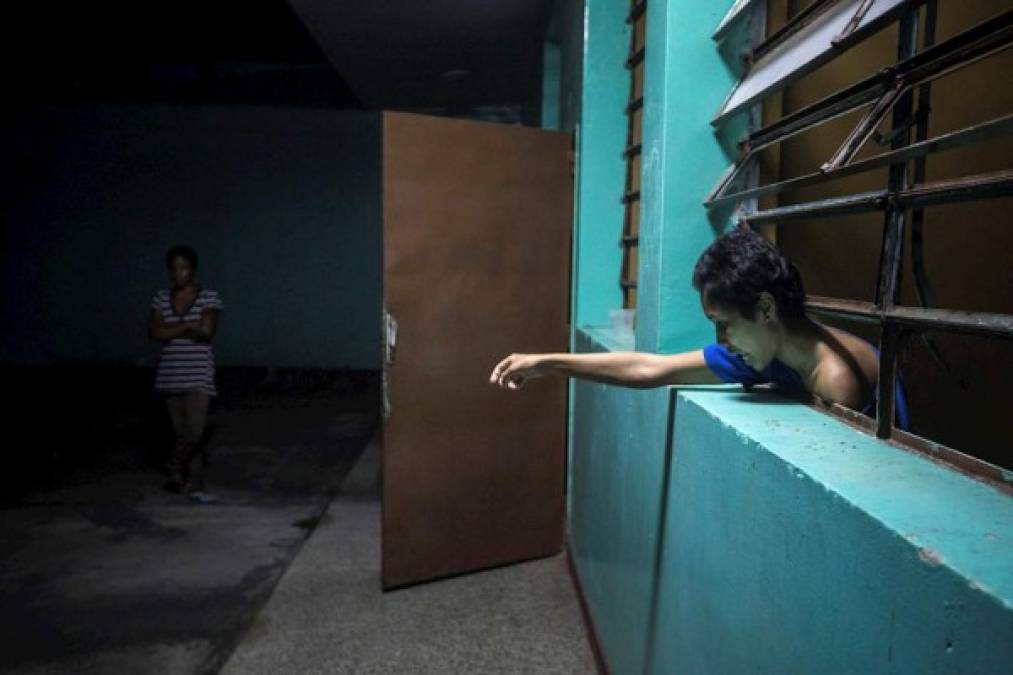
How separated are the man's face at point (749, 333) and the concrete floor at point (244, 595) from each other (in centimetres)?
165

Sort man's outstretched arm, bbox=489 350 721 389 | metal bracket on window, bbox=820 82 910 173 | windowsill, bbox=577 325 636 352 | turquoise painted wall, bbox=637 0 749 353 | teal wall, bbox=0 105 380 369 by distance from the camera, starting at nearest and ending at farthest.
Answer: metal bracket on window, bbox=820 82 910 173 → man's outstretched arm, bbox=489 350 721 389 → turquoise painted wall, bbox=637 0 749 353 → windowsill, bbox=577 325 636 352 → teal wall, bbox=0 105 380 369

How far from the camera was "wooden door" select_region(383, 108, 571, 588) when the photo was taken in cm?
321

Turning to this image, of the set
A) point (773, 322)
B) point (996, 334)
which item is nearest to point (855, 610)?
point (996, 334)

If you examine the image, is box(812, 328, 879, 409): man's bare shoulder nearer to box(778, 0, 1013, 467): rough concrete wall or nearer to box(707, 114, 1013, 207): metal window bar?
box(707, 114, 1013, 207): metal window bar

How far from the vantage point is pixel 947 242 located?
2193mm

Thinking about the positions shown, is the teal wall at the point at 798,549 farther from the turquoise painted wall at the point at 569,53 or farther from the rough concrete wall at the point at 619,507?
the turquoise painted wall at the point at 569,53

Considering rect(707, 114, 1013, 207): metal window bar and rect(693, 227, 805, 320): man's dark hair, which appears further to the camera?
rect(693, 227, 805, 320): man's dark hair

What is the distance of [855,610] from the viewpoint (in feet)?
2.69

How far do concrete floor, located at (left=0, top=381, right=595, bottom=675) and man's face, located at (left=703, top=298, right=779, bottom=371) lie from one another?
165 centimetres

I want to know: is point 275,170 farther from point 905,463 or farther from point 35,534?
point 905,463

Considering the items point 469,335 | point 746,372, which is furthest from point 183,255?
point 746,372

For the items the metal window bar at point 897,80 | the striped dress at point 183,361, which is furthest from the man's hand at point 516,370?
the striped dress at point 183,361

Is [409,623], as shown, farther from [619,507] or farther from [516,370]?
[516,370]

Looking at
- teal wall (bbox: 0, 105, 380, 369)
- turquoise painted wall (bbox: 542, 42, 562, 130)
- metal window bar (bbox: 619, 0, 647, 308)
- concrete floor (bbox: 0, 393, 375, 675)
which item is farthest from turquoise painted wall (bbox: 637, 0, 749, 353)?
teal wall (bbox: 0, 105, 380, 369)
